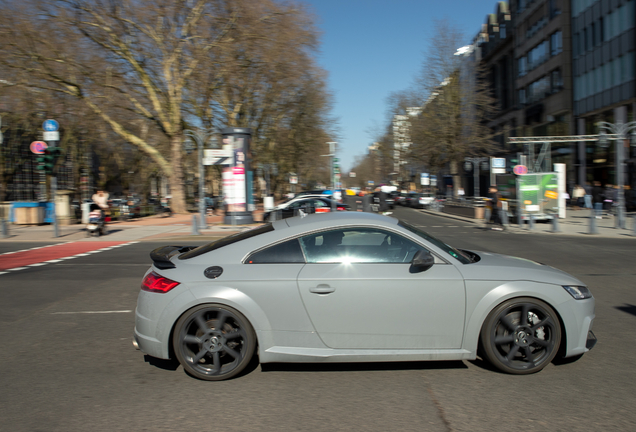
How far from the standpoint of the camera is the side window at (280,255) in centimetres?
449

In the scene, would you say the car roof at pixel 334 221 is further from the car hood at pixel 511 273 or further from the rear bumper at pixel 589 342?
the rear bumper at pixel 589 342

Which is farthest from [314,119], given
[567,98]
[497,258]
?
[497,258]

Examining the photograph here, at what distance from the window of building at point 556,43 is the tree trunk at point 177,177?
3154cm

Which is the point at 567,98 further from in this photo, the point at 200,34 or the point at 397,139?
the point at 200,34

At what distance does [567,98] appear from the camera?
41969 mm

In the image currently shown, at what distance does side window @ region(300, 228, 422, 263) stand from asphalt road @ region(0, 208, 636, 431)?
1000 millimetres

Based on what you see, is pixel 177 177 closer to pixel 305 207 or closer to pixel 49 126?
pixel 305 207

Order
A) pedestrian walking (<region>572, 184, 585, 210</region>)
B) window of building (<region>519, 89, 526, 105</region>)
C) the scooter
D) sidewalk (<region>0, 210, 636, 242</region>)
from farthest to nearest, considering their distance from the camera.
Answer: window of building (<region>519, 89, 526, 105</region>) < pedestrian walking (<region>572, 184, 585, 210</region>) < the scooter < sidewalk (<region>0, 210, 636, 242</region>)

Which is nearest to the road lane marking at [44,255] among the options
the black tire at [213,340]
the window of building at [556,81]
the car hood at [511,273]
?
the black tire at [213,340]

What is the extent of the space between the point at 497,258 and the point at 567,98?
139 ft

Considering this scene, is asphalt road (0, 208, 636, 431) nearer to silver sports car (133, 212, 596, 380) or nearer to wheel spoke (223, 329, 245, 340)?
silver sports car (133, 212, 596, 380)

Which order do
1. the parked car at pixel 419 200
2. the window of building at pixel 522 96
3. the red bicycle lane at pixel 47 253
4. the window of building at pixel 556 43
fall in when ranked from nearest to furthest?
A: the red bicycle lane at pixel 47 253
the window of building at pixel 556 43
the parked car at pixel 419 200
the window of building at pixel 522 96

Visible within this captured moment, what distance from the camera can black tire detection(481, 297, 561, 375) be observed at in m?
4.41

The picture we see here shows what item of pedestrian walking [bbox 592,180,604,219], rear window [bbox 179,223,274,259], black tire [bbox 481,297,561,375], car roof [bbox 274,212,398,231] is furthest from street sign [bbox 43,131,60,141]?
pedestrian walking [bbox 592,180,604,219]
